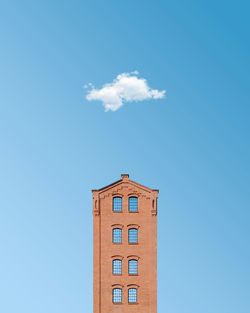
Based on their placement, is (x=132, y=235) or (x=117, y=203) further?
(x=117, y=203)

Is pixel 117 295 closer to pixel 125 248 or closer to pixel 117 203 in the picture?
pixel 125 248

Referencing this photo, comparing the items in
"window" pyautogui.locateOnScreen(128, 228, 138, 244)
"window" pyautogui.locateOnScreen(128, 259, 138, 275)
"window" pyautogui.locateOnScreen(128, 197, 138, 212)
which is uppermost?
"window" pyautogui.locateOnScreen(128, 197, 138, 212)

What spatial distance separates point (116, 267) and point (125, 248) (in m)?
2.05

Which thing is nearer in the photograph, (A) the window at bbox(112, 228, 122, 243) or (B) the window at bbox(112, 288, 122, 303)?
(B) the window at bbox(112, 288, 122, 303)

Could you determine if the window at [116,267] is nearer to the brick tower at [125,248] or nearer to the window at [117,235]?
the brick tower at [125,248]

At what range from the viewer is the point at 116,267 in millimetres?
67812

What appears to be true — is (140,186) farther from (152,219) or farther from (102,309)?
(102,309)

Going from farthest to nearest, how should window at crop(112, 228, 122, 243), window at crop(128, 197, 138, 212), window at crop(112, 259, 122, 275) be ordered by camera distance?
window at crop(128, 197, 138, 212), window at crop(112, 228, 122, 243), window at crop(112, 259, 122, 275)

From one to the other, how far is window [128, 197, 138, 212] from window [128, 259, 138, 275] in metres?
5.00

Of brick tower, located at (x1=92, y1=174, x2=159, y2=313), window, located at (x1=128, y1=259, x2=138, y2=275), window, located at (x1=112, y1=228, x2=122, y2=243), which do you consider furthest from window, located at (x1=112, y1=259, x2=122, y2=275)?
window, located at (x1=112, y1=228, x2=122, y2=243)

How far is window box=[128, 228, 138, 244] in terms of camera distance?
224 feet

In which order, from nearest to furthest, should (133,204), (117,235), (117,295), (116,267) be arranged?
1. (117,295)
2. (116,267)
3. (117,235)
4. (133,204)

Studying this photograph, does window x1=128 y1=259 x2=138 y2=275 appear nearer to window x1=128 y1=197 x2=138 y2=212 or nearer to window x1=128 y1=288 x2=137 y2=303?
window x1=128 y1=288 x2=137 y2=303

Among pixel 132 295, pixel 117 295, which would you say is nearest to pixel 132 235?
pixel 132 295
